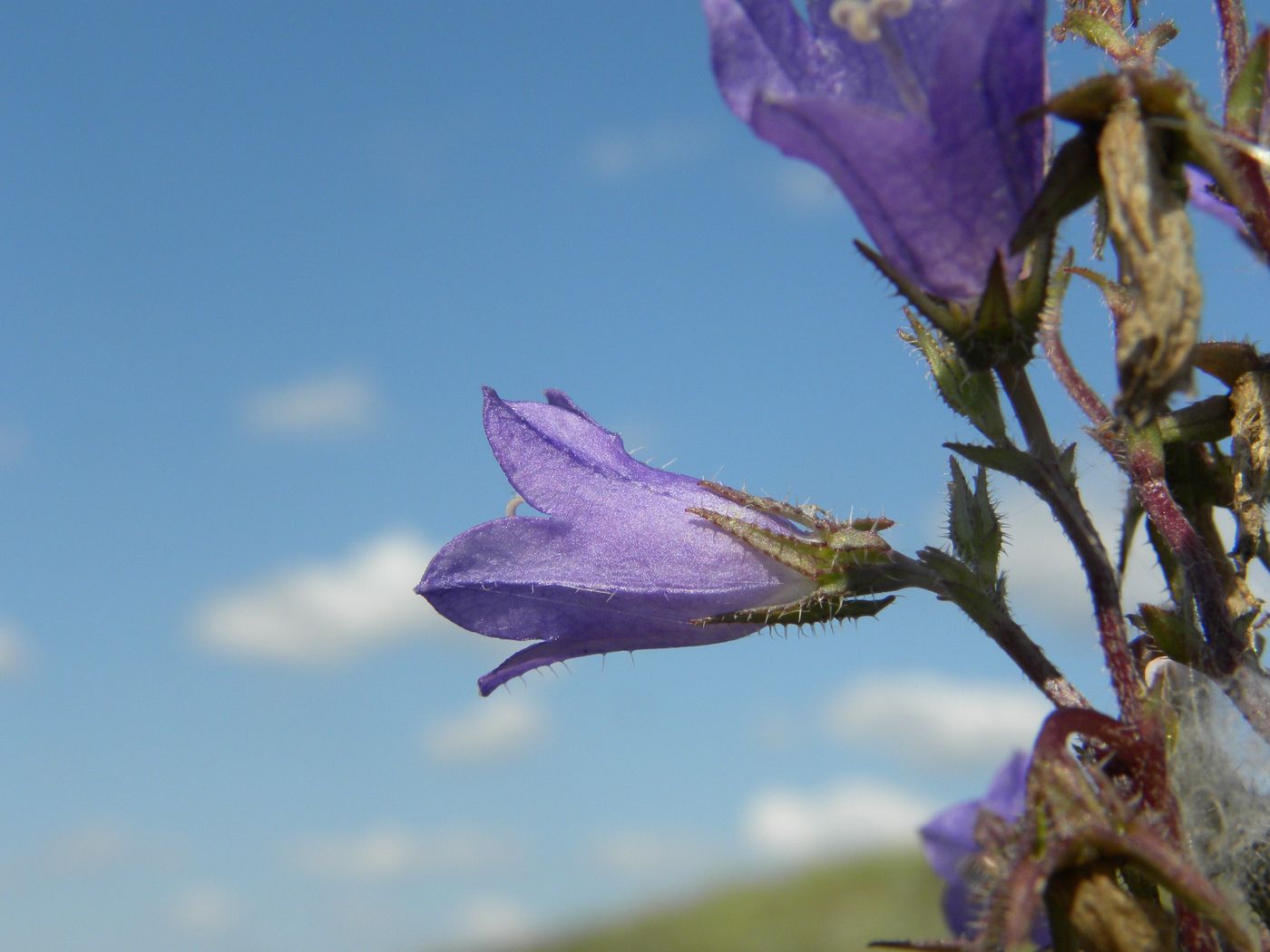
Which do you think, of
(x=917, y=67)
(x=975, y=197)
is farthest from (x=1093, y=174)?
(x=917, y=67)

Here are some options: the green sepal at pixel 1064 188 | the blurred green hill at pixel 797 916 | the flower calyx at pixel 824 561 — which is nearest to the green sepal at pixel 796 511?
the flower calyx at pixel 824 561

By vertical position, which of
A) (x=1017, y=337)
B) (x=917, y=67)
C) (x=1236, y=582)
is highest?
(x=917, y=67)

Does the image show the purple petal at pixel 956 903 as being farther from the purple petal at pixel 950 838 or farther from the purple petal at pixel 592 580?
the purple petal at pixel 592 580

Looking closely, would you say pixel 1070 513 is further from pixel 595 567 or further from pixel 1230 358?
pixel 595 567

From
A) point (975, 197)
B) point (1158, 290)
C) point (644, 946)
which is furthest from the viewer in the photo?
point (644, 946)

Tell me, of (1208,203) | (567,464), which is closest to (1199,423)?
(1208,203)

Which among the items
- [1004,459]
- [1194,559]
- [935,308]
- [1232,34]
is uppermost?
[1232,34]

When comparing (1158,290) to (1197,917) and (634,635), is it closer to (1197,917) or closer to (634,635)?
(1197,917)
